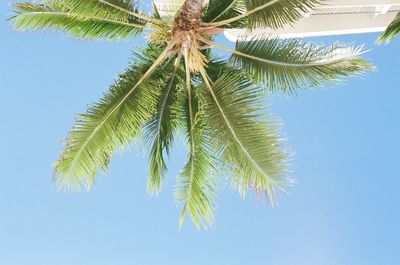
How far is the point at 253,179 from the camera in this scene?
9.32 metres

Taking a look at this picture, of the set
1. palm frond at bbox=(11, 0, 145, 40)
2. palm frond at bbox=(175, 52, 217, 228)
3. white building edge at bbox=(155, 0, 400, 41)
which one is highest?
white building edge at bbox=(155, 0, 400, 41)

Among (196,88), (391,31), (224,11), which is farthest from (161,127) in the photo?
(391,31)

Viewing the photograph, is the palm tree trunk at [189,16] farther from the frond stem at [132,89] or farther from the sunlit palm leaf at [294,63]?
the sunlit palm leaf at [294,63]

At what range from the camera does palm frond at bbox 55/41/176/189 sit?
9.48 metres

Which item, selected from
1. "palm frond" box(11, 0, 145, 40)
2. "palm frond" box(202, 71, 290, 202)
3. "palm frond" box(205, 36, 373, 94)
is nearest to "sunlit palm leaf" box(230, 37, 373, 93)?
"palm frond" box(205, 36, 373, 94)

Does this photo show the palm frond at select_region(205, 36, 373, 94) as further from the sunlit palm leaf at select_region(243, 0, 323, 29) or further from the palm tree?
the sunlit palm leaf at select_region(243, 0, 323, 29)

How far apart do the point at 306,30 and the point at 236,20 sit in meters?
4.64

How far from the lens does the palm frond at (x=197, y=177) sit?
9789 millimetres

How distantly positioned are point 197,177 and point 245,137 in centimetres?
114

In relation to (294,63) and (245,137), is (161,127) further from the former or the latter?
(294,63)

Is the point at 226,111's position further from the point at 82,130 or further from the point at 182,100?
the point at 82,130

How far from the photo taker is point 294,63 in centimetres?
1001

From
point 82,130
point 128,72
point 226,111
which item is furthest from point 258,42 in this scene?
point 82,130

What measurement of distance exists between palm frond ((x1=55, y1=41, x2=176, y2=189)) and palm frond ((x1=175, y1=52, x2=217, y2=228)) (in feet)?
2.57
